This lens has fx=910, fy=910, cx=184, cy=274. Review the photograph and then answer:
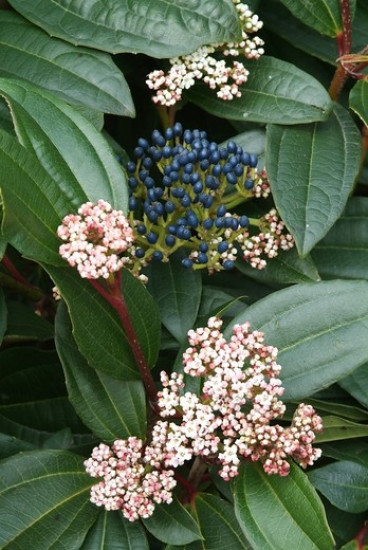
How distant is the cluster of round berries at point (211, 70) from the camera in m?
1.72

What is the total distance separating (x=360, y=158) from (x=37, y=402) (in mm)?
798

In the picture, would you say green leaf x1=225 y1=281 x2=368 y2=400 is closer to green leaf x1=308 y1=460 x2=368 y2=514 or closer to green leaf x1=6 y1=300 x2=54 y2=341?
green leaf x1=308 y1=460 x2=368 y2=514

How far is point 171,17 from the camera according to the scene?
66.6 inches

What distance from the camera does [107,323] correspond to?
4.99 feet

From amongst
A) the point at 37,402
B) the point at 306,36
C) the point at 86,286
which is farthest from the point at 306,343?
the point at 306,36

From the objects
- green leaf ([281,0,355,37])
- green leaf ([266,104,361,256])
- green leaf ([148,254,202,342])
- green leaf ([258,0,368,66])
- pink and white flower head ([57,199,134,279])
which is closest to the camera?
pink and white flower head ([57,199,134,279])

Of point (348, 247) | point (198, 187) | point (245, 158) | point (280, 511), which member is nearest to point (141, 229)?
point (198, 187)

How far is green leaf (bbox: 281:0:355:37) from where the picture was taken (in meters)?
1.81

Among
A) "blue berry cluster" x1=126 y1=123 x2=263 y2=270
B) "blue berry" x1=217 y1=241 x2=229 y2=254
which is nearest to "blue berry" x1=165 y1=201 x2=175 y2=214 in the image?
"blue berry cluster" x1=126 y1=123 x2=263 y2=270

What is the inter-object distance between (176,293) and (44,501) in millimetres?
458

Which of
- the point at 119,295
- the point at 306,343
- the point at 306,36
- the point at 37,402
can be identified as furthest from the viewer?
the point at 306,36

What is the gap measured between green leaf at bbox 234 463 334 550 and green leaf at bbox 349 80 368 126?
673 mm

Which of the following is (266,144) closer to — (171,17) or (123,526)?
(171,17)

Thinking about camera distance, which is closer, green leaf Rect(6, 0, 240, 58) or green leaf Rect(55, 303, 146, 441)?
green leaf Rect(55, 303, 146, 441)
